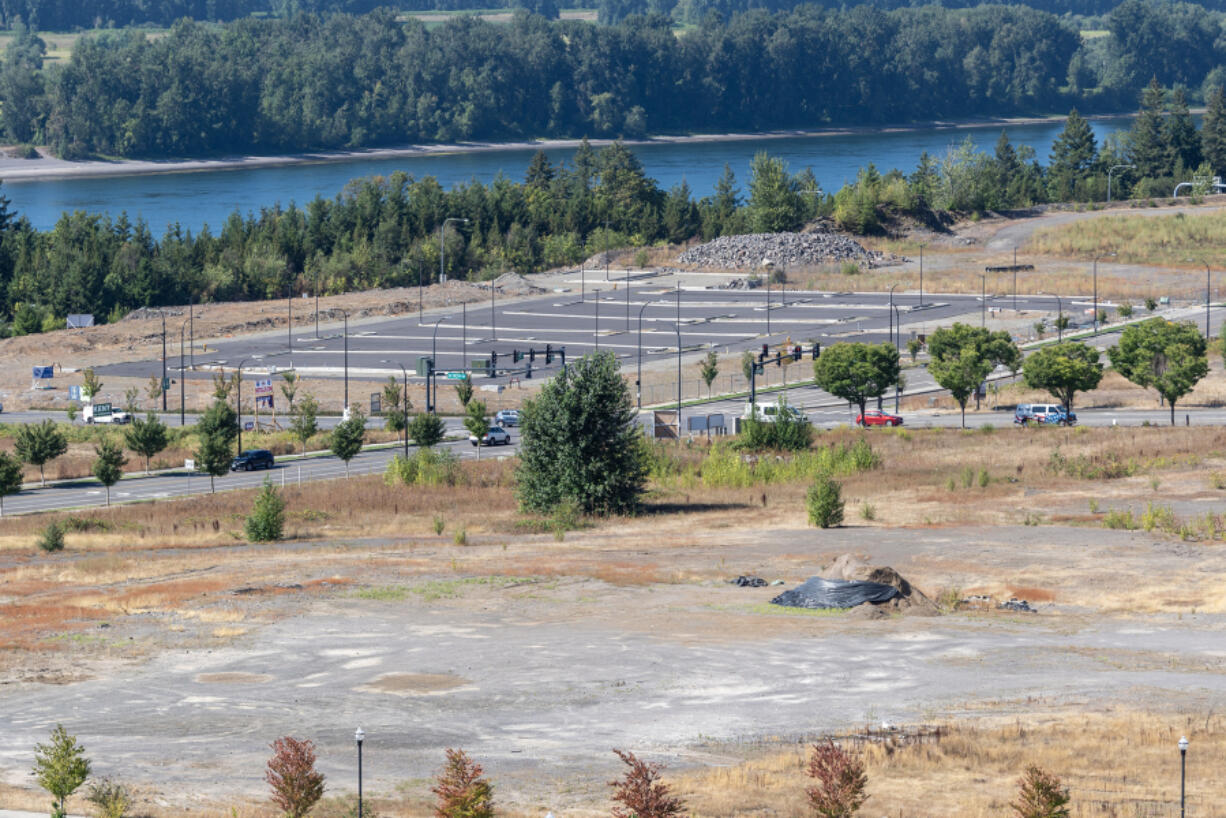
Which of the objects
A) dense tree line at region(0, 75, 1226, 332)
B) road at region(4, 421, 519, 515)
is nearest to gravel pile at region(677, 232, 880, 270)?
dense tree line at region(0, 75, 1226, 332)

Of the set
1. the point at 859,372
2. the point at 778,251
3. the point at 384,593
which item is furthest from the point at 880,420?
the point at 778,251

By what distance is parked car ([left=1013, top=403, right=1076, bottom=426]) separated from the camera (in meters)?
90.8

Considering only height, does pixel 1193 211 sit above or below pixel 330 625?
above

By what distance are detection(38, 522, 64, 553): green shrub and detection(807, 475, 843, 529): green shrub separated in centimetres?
2731

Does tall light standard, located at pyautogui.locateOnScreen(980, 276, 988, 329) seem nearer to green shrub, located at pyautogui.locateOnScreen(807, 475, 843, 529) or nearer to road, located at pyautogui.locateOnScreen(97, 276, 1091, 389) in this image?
road, located at pyautogui.locateOnScreen(97, 276, 1091, 389)

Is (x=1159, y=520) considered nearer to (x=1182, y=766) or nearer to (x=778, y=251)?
(x=1182, y=766)

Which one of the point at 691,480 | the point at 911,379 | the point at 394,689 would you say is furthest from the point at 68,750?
the point at 911,379

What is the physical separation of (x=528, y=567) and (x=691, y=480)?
22816mm

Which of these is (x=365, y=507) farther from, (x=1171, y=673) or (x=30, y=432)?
(x=1171, y=673)

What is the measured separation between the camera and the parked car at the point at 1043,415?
90812 millimetres

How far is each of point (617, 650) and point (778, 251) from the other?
458 ft

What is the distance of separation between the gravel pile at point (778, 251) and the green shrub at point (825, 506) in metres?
115

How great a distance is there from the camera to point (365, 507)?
70.7 metres

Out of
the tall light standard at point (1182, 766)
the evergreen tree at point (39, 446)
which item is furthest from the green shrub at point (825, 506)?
the evergreen tree at point (39, 446)
